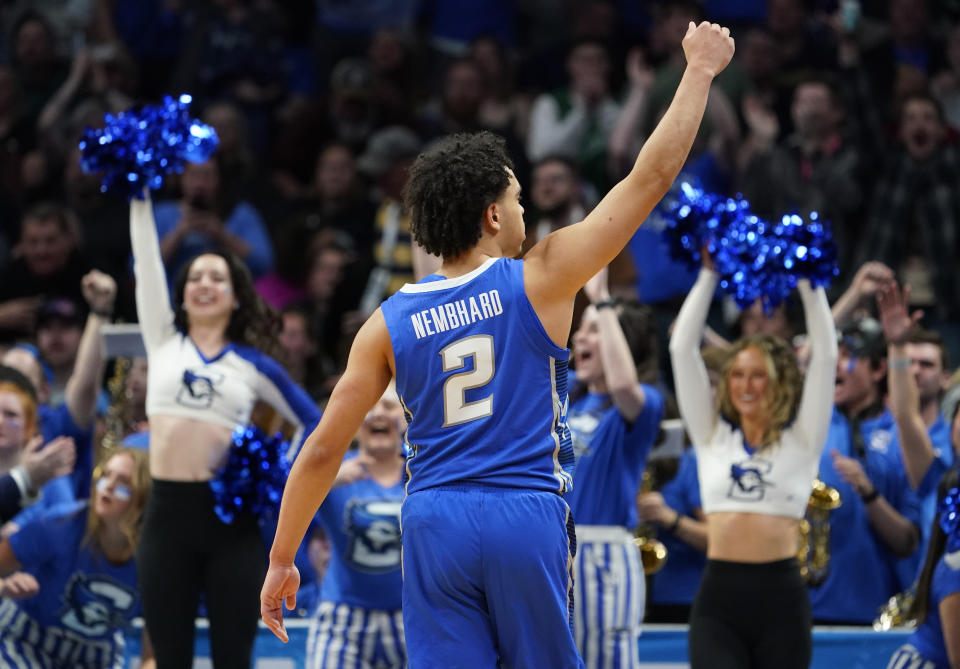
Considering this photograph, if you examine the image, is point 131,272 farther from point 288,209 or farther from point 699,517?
point 699,517

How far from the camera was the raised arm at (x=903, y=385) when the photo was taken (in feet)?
19.9

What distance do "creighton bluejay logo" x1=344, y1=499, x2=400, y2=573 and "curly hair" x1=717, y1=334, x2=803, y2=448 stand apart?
1453mm

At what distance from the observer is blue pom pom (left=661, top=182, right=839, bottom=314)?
575cm

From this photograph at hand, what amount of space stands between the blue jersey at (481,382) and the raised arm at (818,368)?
241 centimetres

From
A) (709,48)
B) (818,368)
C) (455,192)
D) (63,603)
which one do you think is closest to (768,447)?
(818,368)

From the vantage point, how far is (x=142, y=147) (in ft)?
19.4

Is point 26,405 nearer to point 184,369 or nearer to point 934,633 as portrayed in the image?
point 184,369

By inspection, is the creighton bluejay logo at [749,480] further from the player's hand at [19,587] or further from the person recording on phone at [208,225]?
the person recording on phone at [208,225]

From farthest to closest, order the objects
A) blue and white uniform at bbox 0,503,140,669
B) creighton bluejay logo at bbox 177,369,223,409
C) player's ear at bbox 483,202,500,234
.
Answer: blue and white uniform at bbox 0,503,140,669
creighton bluejay logo at bbox 177,369,223,409
player's ear at bbox 483,202,500,234

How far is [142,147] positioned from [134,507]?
1.60 meters

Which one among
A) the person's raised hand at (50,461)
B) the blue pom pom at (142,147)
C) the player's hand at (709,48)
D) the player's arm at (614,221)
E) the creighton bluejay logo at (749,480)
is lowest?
the creighton bluejay logo at (749,480)

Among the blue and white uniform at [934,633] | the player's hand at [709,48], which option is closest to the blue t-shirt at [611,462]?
the blue and white uniform at [934,633]

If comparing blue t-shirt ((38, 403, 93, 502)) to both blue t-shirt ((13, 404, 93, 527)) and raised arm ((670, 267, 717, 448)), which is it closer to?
blue t-shirt ((13, 404, 93, 527))

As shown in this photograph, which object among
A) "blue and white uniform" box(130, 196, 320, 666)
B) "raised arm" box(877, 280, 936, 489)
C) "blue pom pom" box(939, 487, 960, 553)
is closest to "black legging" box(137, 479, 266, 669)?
"blue and white uniform" box(130, 196, 320, 666)
